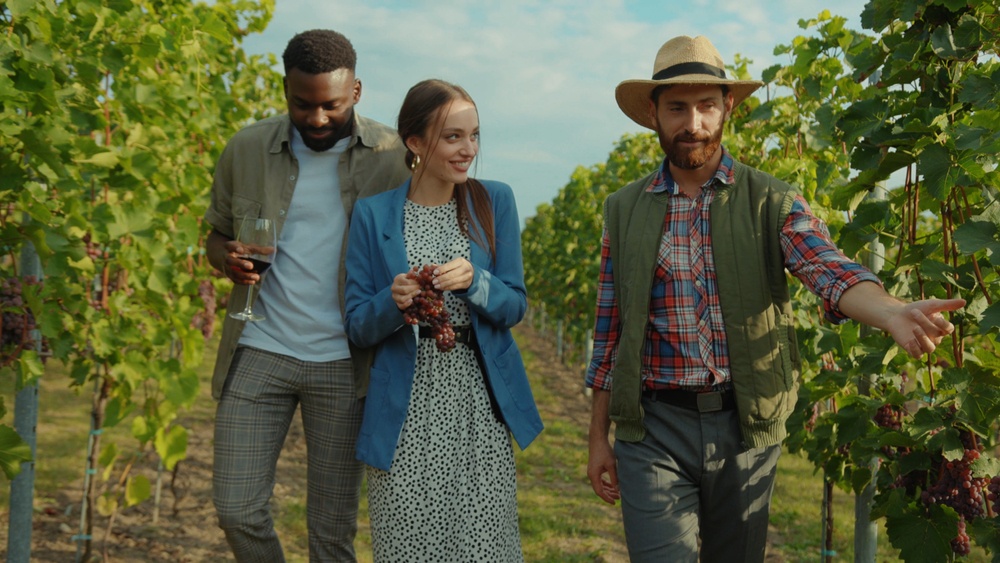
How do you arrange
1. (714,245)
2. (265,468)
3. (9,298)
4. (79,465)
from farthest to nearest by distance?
(79,465), (9,298), (265,468), (714,245)

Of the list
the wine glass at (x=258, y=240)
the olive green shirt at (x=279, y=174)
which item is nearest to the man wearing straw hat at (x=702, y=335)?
the olive green shirt at (x=279, y=174)

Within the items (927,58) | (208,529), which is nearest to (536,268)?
(208,529)

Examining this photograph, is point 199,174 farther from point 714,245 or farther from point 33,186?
point 714,245

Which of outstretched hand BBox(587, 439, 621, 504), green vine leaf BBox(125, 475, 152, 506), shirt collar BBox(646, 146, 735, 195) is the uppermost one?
shirt collar BBox(646, 146, 735, 195)

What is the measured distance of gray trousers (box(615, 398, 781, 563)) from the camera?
2514 millimetres

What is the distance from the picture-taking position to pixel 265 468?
3.10 meters

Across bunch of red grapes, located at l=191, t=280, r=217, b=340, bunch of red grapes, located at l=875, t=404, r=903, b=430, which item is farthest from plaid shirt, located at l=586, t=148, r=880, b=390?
bunch of red grapes, located at l=191, t=280, r=217, b=340

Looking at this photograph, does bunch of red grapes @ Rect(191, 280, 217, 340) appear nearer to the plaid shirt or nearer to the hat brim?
the hat brim

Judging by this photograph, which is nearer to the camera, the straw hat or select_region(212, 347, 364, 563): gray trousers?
the straw hat

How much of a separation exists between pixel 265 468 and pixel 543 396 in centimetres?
966

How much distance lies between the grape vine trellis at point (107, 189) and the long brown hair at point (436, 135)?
1.03 metres

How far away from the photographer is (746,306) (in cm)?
249

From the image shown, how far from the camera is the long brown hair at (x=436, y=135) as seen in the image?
287 centimetres

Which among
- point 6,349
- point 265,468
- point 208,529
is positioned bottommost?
point 208,529
